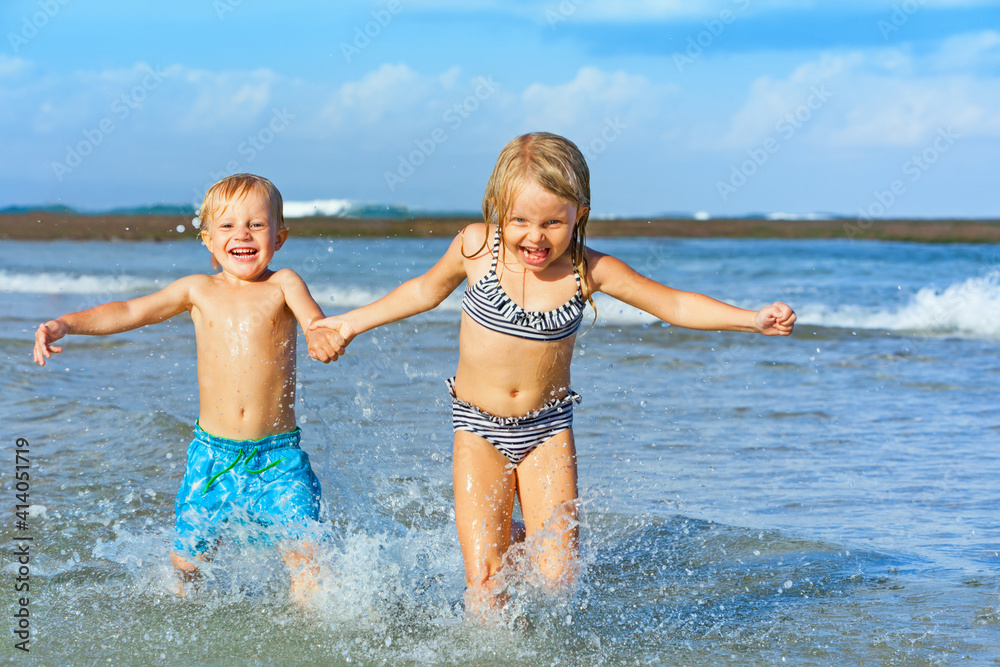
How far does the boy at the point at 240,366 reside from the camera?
3.54m

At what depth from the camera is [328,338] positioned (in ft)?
11.1

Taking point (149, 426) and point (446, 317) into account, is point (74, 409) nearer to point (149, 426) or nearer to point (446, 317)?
point (149, 426)

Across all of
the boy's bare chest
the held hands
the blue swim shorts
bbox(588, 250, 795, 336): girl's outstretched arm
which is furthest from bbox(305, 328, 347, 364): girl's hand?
bbox(588, 250, 795, 336): girl's outstretched arm

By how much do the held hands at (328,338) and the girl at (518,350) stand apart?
1cm

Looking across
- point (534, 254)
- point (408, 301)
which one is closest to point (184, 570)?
point (408, 301)

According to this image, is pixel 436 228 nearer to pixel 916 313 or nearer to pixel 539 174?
pixel 916 313

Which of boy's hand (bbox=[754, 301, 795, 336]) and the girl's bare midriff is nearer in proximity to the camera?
boy's hand (bbox=[754, 301, 795, 336])

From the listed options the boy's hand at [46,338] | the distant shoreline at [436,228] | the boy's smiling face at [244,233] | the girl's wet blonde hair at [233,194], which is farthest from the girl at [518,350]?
the distant shoreline at [436,228]

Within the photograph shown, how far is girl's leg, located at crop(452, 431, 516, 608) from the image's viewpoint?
11.1 feet

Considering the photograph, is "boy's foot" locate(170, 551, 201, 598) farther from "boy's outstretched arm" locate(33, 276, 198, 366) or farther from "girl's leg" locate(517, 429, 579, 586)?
"girl's leg" locate(517, 429, 579, 586)

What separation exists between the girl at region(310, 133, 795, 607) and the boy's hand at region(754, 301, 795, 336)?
4 cm

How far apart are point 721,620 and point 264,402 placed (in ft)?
6.35

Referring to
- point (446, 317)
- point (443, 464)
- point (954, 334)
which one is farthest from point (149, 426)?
point (954, 334)

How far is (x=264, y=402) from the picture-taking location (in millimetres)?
3637
